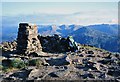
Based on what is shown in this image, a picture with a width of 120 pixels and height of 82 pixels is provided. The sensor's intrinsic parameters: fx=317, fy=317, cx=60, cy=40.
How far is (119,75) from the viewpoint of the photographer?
4550 centimetres

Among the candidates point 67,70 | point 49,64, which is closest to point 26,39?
point 49,64

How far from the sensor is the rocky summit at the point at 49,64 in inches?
1750

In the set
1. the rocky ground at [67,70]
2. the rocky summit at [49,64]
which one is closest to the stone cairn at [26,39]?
the rocky summit at [49,64]

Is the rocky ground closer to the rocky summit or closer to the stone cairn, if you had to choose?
the rocky summit

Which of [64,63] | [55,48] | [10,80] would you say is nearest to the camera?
[10,80]

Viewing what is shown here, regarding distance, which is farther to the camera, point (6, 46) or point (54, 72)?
point (6, 46)

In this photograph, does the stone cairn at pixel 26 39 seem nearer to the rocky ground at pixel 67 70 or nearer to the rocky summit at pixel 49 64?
the rocky summit at pixel 49 64

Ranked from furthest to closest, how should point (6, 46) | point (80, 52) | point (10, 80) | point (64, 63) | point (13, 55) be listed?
point (6, 46)
point (80, 52)
point (13, 55)
point (64, 63)
point (10, 80)

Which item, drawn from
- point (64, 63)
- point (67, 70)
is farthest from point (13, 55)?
point (67, 70)

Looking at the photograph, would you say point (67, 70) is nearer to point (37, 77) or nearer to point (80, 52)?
point (37, 77)

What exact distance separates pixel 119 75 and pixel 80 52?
21812 mm

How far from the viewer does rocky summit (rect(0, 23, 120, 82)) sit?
146 feet

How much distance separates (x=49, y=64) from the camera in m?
53.1

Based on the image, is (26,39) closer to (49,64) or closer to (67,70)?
(49,64)
